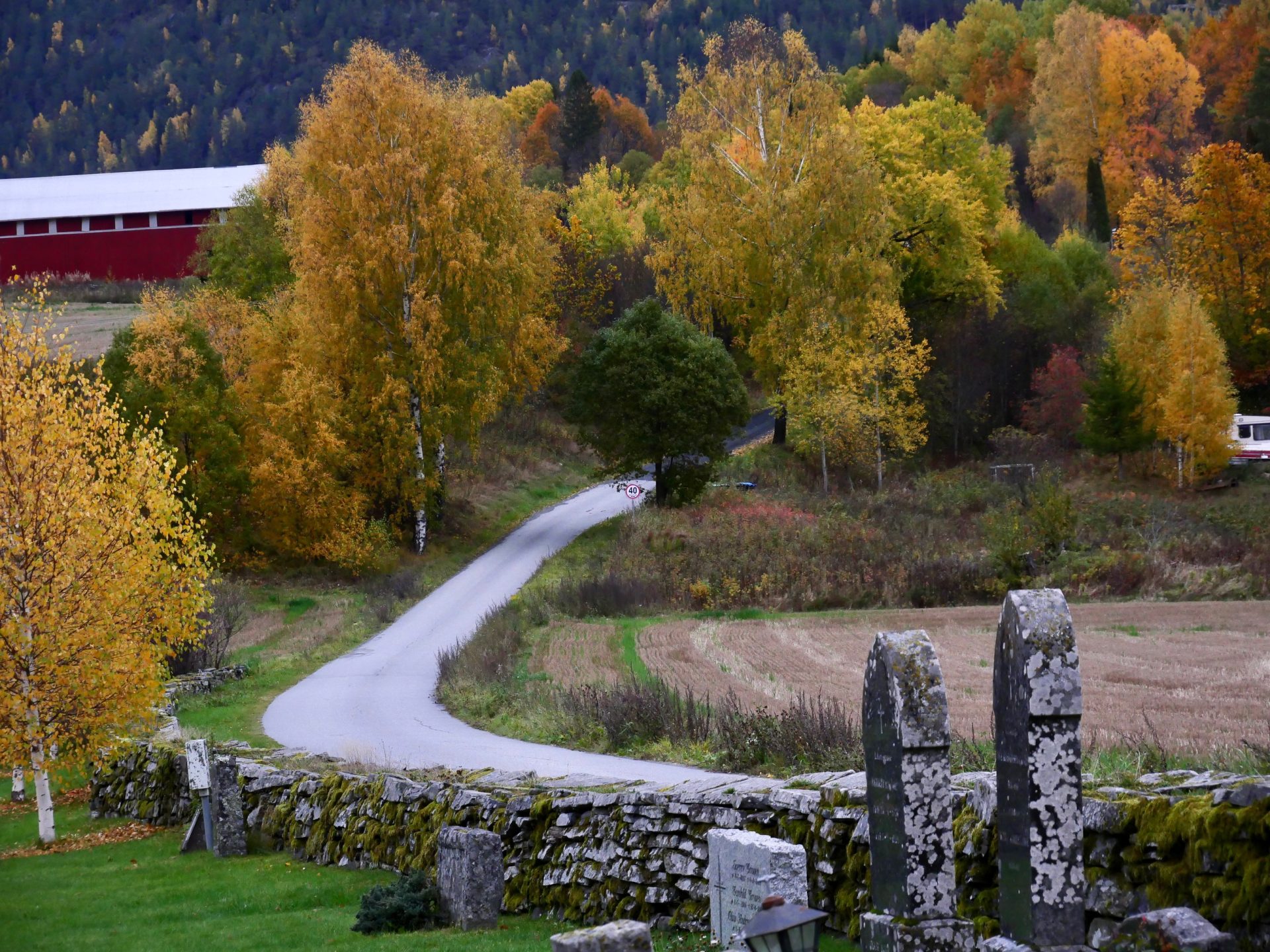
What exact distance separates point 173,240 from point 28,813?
208 ft

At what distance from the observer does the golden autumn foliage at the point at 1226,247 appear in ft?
186

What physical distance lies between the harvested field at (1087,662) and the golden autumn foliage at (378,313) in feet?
45.7

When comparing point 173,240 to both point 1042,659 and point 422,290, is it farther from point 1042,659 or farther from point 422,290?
point 1042,659

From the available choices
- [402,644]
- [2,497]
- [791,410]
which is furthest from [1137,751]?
[791,410]

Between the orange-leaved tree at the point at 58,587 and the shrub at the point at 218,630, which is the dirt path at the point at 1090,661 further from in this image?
the shrub at the point at 218,630

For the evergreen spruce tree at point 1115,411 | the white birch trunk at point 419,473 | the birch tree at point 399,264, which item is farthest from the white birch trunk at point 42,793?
the evergreen spruce tree at point 1115,411

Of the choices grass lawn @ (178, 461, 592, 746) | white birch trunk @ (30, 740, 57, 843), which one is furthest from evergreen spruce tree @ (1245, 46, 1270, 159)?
white birch trunk @ (30, 740, 57, 843)

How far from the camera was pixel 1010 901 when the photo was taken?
22.3ft

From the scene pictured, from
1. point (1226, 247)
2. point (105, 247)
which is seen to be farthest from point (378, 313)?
point (105, 247)

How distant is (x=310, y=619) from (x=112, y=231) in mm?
51575

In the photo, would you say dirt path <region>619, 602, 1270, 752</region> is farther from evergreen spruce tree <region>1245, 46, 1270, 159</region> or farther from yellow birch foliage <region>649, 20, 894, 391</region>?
evergreen spruce tree <region>1245, 46, 1270, 159</region>

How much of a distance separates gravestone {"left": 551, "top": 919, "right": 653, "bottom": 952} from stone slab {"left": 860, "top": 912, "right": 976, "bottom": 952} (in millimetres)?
1374

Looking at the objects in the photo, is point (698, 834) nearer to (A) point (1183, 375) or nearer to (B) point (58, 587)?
(B) point (58, 587)

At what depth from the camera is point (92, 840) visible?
62.5 ft
